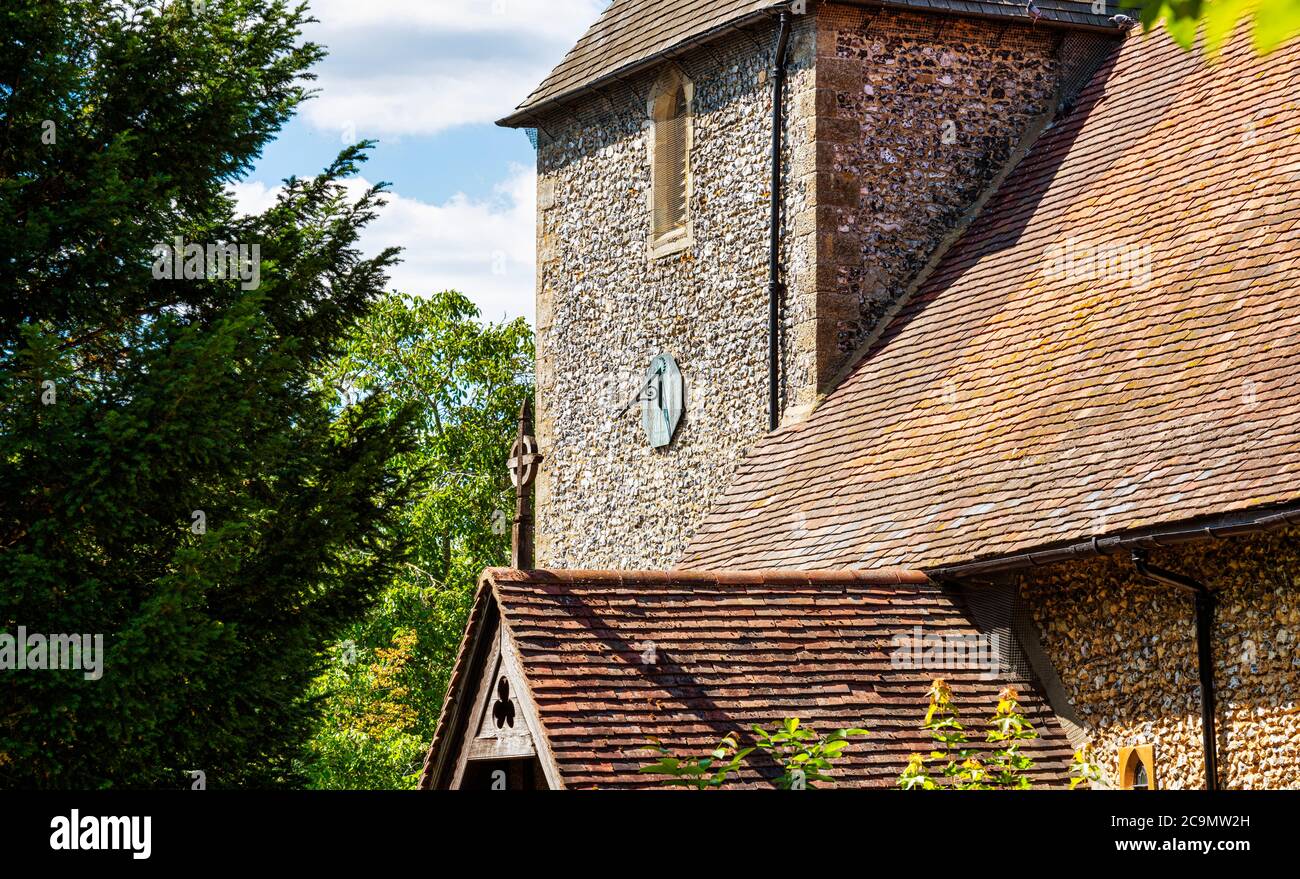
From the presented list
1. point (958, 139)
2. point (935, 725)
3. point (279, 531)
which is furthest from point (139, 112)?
point (935, 725)

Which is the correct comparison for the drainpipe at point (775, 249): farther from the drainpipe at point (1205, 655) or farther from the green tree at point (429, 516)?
the green tree at point (429, 516)

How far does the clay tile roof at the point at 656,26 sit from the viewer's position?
15.6 meters

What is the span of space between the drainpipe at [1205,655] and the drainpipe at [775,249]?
6.06 m

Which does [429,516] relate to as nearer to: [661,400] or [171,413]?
[661,400]

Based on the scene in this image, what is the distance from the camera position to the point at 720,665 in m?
9.70

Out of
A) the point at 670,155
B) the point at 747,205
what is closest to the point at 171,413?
the point at 747,205

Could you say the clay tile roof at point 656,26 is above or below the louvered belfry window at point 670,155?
above

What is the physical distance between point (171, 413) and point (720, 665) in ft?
15.1

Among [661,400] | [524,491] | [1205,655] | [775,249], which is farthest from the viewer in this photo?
[661,400]

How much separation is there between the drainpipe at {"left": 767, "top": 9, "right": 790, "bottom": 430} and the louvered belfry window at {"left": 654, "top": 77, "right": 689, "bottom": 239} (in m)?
1.51

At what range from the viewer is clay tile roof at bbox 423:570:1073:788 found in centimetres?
898

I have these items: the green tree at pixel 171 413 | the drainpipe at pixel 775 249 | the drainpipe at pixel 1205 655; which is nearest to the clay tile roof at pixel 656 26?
the drainpipe at pixel 775 249

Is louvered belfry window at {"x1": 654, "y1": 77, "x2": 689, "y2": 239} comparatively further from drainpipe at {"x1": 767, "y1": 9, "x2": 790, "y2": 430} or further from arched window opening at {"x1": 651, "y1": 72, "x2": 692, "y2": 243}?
drainpipe at {"x1": 767, "y1": 9, "x2": 790, "y2": 430}
